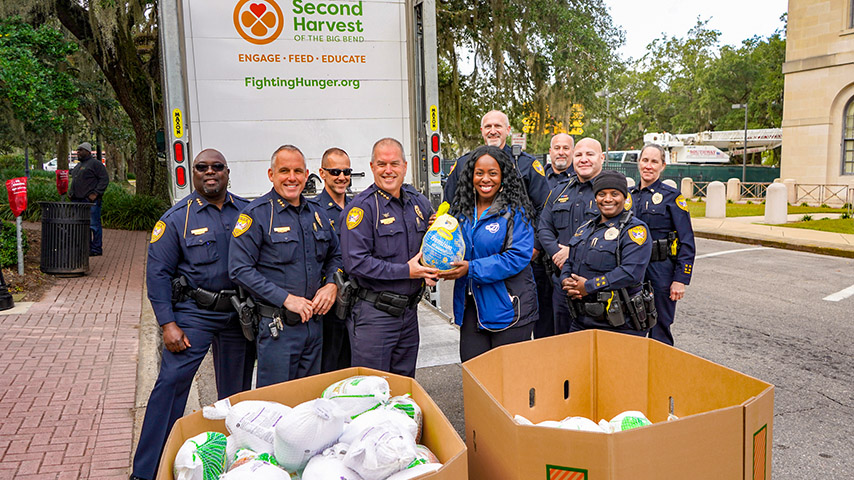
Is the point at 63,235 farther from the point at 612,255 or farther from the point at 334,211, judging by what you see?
the point at 612,255

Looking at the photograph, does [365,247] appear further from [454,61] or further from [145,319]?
[454,61]

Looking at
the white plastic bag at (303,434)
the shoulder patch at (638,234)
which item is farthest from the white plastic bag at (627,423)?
the shoulder patch at (638,234)

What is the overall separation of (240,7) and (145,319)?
374 cm

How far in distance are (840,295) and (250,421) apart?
9.06 meters

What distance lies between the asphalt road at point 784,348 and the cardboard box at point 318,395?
2254 mm

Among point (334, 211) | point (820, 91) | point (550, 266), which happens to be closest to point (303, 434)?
point (334, 211)

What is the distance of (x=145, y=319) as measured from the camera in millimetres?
7531

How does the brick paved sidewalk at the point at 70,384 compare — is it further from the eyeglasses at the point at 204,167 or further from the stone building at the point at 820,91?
the stone building at the point at 820,91

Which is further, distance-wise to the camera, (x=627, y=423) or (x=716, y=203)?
(x=716, y=203)

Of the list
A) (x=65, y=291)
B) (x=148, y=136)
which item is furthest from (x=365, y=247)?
(x=148, y=136)

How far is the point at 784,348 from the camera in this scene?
6469 millimetres

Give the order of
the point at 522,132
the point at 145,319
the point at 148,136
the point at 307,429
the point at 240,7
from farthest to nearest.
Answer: the point at 522,132
the point at 148,136
the point at 145,319
the point at 240,7
the point at 307,429

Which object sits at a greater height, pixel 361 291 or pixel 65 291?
pixel 361 291

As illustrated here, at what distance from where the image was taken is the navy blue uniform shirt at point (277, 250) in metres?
3.54
